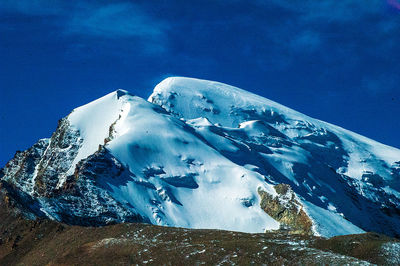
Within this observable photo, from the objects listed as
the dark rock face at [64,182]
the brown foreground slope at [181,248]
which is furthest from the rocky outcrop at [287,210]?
the brown foreground slope at [181,248]

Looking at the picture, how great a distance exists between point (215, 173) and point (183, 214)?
871 inches

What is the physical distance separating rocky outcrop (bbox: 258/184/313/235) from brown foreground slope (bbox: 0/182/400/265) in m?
54.8

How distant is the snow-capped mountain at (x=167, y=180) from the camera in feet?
366

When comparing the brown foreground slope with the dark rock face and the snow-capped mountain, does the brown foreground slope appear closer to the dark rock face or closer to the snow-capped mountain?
the dark rock face

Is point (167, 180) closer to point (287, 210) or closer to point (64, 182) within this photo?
point (64, 182)

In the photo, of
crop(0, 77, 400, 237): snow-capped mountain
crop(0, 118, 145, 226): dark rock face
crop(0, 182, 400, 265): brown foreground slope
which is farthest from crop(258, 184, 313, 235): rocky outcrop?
crop(0, 182, 400, 265): brown foreground slope

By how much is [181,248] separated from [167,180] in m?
75.1

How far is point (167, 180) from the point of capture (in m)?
132

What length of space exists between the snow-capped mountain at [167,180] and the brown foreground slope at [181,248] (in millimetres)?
17365

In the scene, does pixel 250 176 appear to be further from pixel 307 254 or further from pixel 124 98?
pixel 307 254

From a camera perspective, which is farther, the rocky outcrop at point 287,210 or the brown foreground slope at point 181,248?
the rocky outcrop at point 287,210

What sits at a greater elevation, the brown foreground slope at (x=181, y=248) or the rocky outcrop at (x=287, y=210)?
the rocky outcrop at (x=287, y=210)

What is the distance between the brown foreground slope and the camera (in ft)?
174

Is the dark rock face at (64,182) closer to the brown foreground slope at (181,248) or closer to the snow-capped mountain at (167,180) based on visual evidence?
the snow-capped mountain at (167,180)
